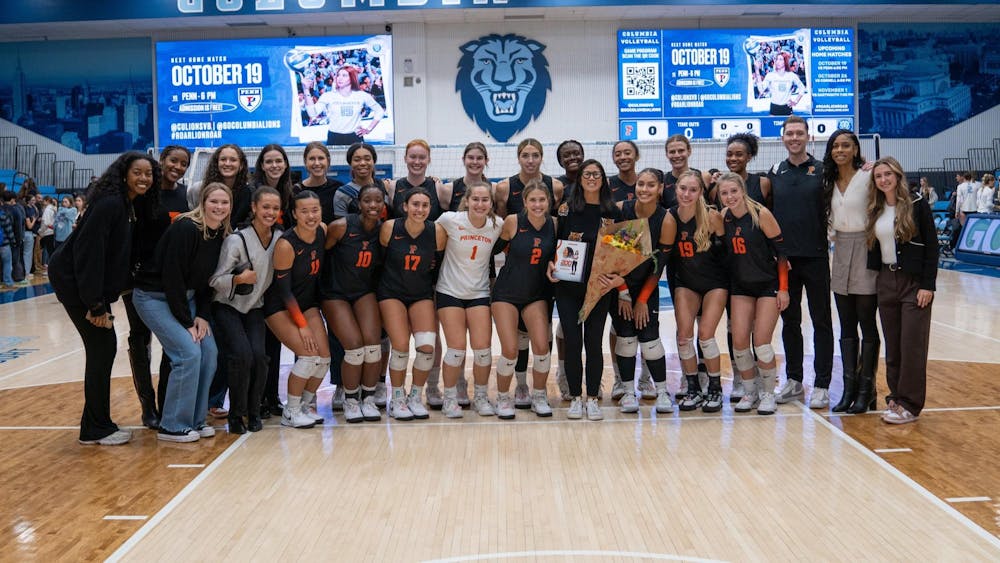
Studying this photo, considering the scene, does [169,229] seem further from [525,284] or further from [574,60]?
[574,60]

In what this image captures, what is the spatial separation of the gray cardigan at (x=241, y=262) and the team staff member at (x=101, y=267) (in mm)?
489

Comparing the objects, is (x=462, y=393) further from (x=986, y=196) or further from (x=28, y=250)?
(x=986, y=196)

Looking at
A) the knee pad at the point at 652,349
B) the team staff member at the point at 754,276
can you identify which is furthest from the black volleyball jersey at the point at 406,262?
the team staff member at the point at 754,276

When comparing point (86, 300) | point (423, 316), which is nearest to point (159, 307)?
point (86, 300)

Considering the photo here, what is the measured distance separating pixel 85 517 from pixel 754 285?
3.92 m

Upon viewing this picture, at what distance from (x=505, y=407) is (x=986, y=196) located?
13.2 metres

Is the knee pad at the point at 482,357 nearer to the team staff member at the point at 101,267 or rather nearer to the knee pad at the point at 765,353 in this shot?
the knee pad at the point at 765,353

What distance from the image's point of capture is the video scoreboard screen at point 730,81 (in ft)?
56.4

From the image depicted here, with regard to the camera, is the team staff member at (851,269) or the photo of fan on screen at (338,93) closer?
the team staff member at (851,269)

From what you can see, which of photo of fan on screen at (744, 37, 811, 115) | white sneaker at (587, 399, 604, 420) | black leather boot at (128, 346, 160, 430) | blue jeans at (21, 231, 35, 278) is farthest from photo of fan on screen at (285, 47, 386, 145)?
white sneaker at (587, 399, 604, 420)

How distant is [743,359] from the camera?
558 cm

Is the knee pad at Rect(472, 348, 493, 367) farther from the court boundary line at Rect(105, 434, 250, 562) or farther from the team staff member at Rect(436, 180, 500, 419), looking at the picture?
the court boundary line at Rect(105, 434, 250, 562)

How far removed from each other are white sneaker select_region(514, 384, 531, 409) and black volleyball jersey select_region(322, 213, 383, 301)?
1.23 meters

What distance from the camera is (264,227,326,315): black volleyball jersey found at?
17.4 ft
